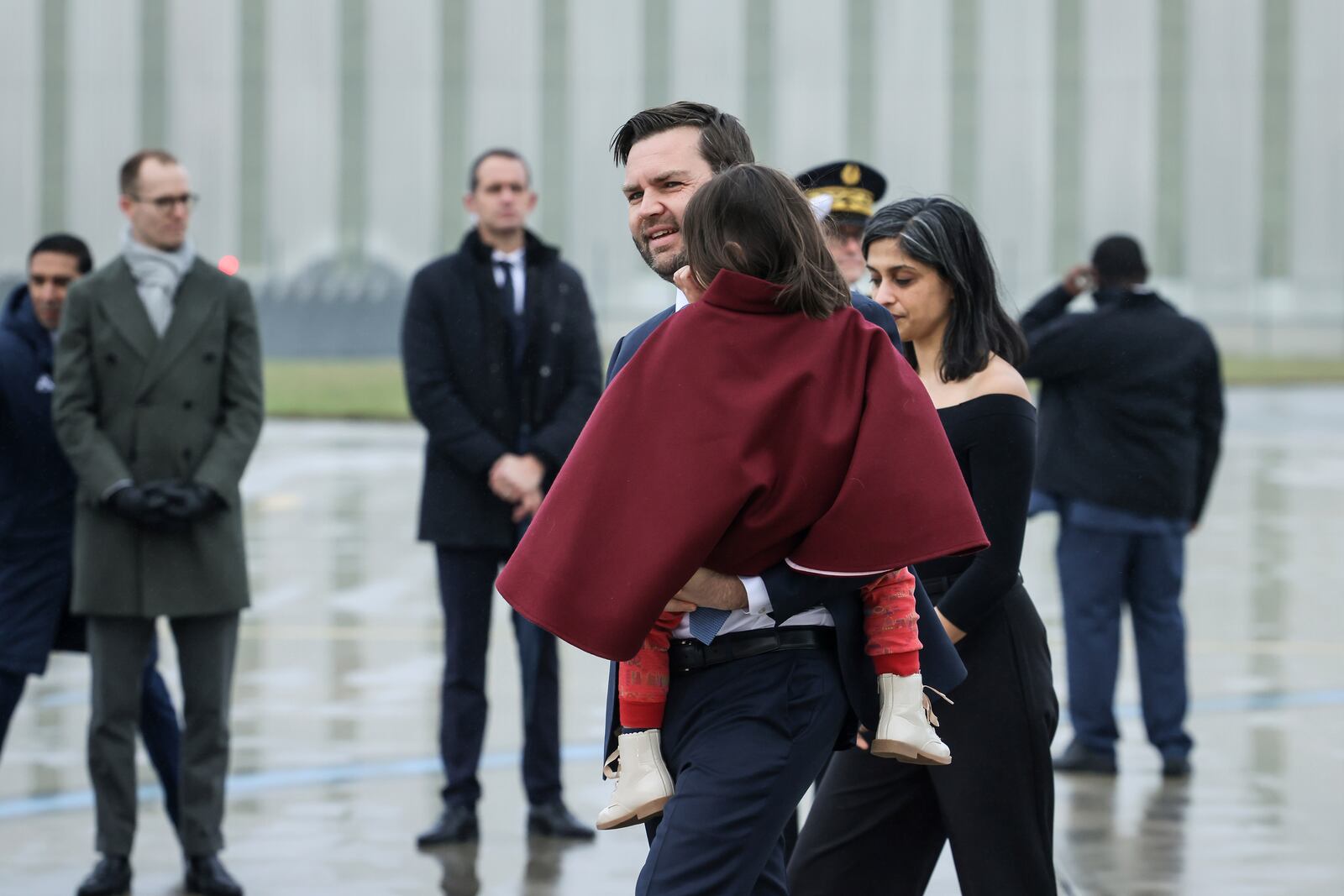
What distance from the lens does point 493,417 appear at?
6.35 metres

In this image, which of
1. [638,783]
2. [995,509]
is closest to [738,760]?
[638,783]

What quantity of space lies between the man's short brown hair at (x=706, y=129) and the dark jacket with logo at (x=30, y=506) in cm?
296

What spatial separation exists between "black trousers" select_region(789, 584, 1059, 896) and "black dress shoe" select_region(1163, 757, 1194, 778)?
3.13 metres

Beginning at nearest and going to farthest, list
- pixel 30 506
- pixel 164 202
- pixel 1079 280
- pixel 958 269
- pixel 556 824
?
1. pixel 958 269
2. pixel 164 202
3. pixel 30 506
4. pixel 556 824
5. pixel 1079 280

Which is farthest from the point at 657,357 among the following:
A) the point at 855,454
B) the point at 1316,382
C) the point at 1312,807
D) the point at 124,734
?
the point at 1316,382

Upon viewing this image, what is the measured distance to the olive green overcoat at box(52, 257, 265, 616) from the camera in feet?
18.2

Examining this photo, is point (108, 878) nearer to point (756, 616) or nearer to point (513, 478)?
point (513, 478)

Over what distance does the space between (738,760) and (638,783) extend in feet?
0.56

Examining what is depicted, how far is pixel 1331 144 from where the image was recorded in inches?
1438

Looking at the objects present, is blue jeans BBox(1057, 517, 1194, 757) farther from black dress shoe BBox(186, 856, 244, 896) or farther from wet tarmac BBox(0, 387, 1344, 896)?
black dress shoe BBox(186, 856, 244, 896)

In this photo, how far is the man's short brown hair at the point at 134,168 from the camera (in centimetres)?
570

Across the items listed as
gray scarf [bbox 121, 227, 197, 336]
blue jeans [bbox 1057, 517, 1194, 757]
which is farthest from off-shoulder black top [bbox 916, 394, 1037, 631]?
blue jeans [bbox 1057, 517, 1194, 757]

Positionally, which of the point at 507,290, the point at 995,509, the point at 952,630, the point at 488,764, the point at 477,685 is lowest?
the point at 488,764

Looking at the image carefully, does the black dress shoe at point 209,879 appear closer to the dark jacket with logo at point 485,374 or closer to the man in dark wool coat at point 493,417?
the man in dark wool coat at point 493,417
